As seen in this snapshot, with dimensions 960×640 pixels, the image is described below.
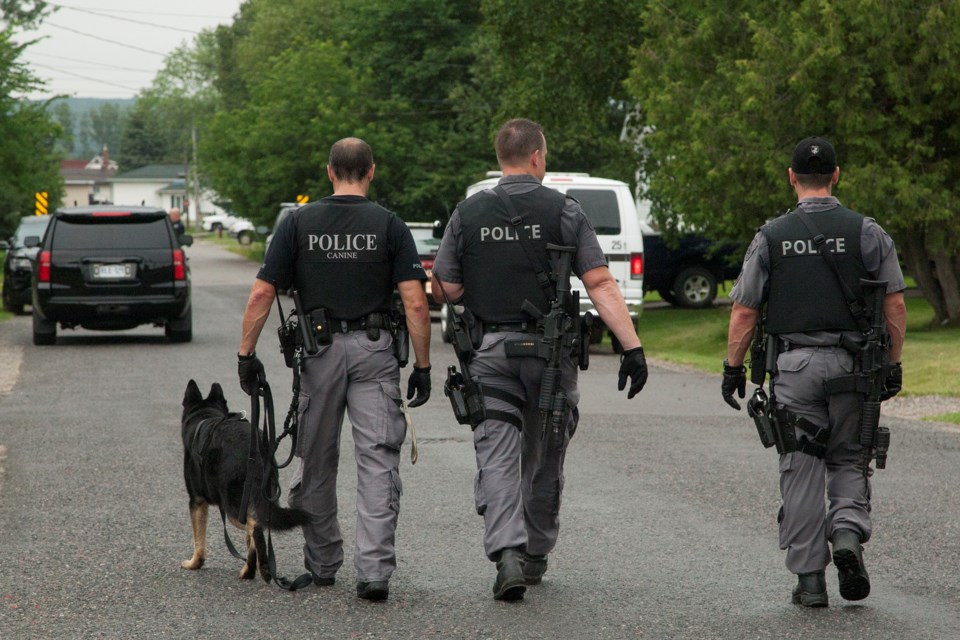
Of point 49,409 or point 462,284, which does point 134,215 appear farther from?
point 462,284

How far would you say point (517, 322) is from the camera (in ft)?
20.0

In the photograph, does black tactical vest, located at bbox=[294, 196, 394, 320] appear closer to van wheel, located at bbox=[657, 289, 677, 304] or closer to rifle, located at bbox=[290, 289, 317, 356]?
rifle, located at bbox=[290, 289, 317, 356]

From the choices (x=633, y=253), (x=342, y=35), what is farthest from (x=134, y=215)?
(x=342, y=35)

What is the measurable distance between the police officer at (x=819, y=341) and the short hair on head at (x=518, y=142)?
1009 millimetres

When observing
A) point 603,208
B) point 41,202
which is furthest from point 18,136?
point 603,208

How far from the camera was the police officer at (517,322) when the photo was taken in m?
6.01

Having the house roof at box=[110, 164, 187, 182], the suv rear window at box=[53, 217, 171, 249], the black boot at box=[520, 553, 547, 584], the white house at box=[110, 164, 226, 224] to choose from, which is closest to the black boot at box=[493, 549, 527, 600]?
the black boot at box=[520, 553, 547, 584]

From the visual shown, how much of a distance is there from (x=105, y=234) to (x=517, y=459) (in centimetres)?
1466

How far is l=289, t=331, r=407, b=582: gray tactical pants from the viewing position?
6.05m

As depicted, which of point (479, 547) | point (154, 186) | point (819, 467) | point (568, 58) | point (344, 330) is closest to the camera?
point (819, 467)

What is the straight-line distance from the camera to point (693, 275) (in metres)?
30.5

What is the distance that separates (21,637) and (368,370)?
5.57ft

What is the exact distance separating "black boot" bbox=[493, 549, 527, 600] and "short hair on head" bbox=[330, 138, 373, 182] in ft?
5.48

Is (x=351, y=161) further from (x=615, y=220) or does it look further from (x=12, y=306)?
(x=12, y=306)
